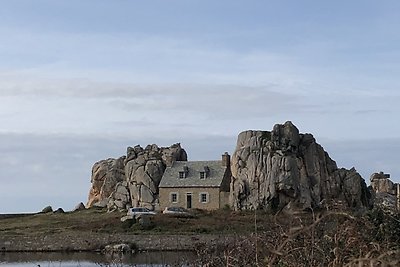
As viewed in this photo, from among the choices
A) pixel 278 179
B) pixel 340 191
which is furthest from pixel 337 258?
pixel 340 191

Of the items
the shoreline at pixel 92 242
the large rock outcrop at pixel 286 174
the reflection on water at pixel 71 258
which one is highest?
the large rock outcrop at pixel 286 174

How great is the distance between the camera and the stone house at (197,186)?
216ft

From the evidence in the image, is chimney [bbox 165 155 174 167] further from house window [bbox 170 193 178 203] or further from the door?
the door

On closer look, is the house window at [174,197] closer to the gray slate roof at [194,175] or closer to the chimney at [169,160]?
the gray slate roof at [194,175]

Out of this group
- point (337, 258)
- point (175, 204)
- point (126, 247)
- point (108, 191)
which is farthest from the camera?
point (108, 191)

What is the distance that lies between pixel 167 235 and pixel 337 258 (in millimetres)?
43936

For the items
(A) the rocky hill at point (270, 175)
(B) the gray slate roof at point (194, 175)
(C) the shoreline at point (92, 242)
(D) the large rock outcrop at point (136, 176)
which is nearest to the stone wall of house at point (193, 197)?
(B) the gray slate roof at point (194, 175)

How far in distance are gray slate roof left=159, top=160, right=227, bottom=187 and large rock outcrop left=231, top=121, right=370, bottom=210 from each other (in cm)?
223

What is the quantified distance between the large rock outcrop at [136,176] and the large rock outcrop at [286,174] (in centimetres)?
784

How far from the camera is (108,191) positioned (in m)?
76.7

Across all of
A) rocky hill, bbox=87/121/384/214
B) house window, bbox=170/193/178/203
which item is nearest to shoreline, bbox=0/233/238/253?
rocky hill, bbox=87/121/384/214

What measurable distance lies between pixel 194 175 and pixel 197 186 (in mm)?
1690

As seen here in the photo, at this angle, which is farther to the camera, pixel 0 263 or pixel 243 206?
pixel 243 206

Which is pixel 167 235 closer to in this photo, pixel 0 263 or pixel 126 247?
pixel 126 247
